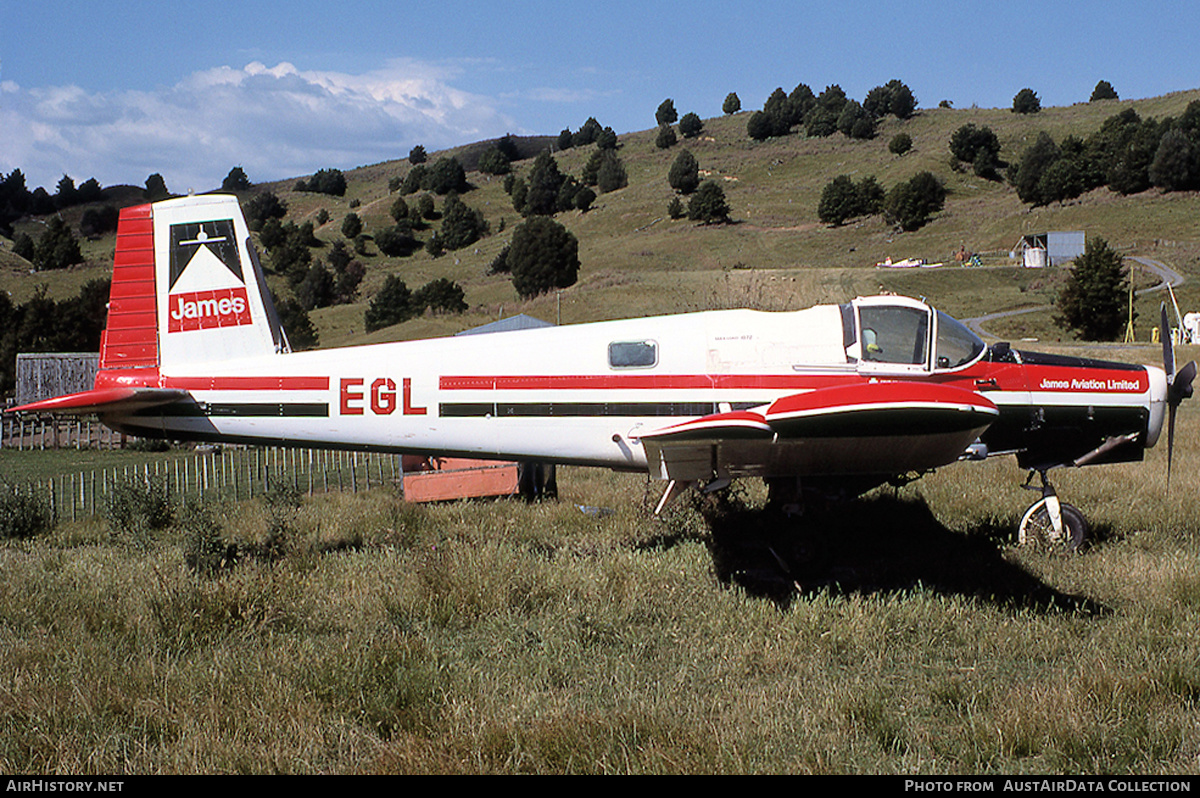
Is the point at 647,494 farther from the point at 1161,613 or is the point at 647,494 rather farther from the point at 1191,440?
the point at 1191,440

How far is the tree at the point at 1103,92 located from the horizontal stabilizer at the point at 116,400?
14547 centimetres

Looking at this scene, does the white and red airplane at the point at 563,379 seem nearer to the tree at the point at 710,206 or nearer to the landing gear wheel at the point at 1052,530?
the landing gear wheel at the point at 1052,530

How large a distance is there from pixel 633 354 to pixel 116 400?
526 cm

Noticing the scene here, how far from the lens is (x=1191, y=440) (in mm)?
16766

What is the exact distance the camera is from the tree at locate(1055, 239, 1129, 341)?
46.3 metres

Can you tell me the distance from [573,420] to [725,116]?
14414cm

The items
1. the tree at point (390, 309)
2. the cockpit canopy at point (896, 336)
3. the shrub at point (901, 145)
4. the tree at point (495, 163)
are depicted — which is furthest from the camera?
the tree at point (495, 163)

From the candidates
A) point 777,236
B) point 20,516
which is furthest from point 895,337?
point 777,236

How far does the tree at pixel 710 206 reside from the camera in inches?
3187

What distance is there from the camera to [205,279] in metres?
8.94

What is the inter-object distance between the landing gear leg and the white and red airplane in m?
0.02

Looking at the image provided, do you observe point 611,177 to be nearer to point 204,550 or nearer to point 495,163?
point 495,163

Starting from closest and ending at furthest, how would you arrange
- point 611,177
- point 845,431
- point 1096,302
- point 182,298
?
point 845,431 → point 182,298 → point 1096,302 → point 611,177

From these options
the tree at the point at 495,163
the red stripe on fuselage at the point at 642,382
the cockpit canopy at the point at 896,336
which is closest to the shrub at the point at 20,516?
the red stripe on fuselage at the point at 642,382
